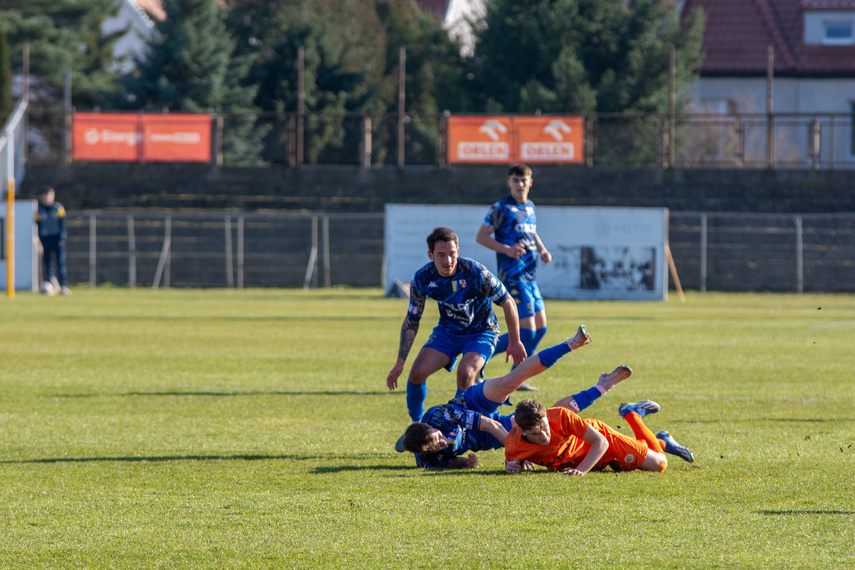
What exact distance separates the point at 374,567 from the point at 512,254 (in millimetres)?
5410

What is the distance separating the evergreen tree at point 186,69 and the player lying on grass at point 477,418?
3393 cm

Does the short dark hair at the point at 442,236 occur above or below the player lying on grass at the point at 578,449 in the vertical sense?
→ above

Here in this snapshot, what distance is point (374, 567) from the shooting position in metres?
4.21

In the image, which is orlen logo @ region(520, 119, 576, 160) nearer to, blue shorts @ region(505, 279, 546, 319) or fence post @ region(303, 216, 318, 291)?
fence post @ region(303, 216, 318, 291)

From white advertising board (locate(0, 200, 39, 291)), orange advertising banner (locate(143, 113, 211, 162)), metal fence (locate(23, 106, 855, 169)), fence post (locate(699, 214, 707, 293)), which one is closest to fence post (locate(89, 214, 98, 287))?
white advertising board (locate(0, 200, 39, 291))

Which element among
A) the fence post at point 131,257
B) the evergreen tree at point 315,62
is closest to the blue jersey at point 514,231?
the fence post at point 131,257

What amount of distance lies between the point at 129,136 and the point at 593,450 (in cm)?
2580

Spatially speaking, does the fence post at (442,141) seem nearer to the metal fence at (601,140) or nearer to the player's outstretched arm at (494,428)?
the metal fence at (601,140)

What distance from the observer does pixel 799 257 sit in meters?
26.3

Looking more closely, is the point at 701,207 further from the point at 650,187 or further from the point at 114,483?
the point at 114,483

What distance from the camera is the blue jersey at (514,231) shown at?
10.0 m

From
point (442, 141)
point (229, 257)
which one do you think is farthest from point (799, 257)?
point (229, 257)

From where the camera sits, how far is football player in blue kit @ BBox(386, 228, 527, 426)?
691 centimetres

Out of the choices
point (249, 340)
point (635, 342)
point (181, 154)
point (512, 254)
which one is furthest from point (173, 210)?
point (512, 254)
